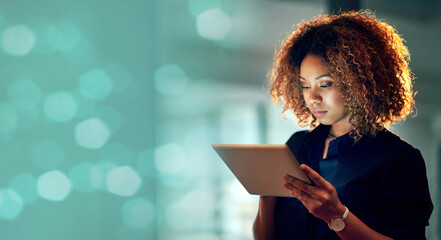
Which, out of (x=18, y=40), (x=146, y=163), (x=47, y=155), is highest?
(x=18, y=40)

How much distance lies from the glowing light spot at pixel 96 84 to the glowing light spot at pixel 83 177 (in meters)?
0.37

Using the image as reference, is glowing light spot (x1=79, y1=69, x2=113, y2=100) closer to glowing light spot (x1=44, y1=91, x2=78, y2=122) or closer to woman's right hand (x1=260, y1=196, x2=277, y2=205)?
glowing light spot (x1=44, y1=91, x2=78, y2=122)

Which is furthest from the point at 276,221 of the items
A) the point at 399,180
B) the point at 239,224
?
the point at 239,224

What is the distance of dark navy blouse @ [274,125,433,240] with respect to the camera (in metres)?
1.07

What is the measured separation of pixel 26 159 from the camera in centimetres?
217

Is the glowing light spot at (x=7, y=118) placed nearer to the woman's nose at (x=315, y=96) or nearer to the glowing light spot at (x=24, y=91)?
the glowing light spot at (x=24, y=91)

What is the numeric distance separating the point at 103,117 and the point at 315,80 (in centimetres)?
153

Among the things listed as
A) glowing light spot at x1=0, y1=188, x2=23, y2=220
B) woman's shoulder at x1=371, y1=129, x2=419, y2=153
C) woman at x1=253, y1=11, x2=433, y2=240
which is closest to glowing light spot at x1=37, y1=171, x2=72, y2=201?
glowing light spot at x1=0, y1=188, x2=23, y2=220

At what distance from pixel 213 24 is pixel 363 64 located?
1578 mm

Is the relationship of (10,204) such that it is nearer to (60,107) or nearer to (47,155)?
(47,155)

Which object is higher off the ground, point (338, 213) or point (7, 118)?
point (7, 118)

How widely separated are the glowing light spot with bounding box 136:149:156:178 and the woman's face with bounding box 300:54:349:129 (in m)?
1.53

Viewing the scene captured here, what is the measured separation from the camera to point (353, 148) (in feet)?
3.86

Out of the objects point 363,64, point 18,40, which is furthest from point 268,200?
point 18,40
